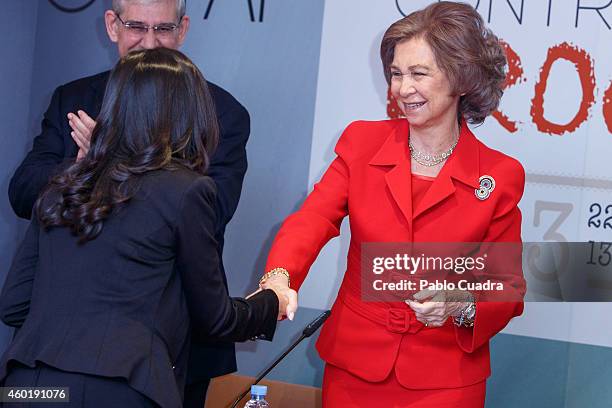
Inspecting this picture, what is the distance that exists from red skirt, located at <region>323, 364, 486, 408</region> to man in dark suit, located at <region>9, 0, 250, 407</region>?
56 cm

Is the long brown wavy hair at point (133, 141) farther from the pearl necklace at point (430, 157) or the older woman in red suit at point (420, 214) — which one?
the pearl necklace at point (430, 157)

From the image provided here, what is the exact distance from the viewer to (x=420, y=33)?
2.71 meters

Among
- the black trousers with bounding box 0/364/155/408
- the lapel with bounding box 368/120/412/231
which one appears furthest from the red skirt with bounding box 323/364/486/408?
the black trousers with bounding box 0/364/155/408

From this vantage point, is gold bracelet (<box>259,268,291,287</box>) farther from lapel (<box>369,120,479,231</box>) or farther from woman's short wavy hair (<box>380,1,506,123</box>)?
woman's short wavy hair (<box>380,1,506,123</box>)

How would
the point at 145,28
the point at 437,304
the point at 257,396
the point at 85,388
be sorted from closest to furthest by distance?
the point at 85,388
the point at 437,304
the point at 257,396
the point at 145,28

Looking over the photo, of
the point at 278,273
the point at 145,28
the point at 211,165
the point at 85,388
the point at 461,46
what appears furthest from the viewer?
the point at 145,28

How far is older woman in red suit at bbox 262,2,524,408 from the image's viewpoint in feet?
8.50

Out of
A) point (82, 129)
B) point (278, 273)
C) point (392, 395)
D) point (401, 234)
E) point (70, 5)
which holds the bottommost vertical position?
point (392, 395)

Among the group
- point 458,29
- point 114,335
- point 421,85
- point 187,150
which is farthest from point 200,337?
point 458,29

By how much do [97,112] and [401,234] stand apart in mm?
1157

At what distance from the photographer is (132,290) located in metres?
1.98

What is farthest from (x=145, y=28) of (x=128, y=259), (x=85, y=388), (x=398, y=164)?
(x=85, y=388)

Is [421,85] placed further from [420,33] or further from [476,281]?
[476,281]

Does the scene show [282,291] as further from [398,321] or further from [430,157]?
[430,157]
